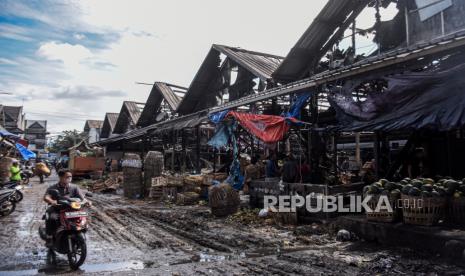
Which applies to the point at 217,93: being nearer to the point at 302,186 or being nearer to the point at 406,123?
the point at 302,186

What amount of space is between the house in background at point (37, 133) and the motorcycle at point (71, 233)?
72.6 metres

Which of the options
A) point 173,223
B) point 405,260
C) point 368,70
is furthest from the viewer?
point 173,223

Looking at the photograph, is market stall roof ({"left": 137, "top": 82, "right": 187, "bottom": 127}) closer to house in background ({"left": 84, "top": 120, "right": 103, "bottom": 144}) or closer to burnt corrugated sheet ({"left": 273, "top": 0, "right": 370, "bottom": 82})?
burnt corrugated sheet ({"left": 273, "top": 0, "right": 370, "bottom": 82})

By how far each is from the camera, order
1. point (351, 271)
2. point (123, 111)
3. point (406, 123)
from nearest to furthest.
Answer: point (351, 271), point (406, 123), point (123, 111)

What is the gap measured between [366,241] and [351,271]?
2260 mm

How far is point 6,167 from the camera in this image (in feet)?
56.2

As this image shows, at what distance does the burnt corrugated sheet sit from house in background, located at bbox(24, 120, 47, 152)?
68.4 metres

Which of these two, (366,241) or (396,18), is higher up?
(396,18)

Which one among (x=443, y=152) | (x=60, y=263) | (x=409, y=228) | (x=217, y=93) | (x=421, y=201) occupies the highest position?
(x=217, y=93)

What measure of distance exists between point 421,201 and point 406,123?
1.61 meters

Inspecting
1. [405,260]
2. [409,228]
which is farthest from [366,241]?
[405,260]

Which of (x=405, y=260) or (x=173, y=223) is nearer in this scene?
(x=405, y=260)

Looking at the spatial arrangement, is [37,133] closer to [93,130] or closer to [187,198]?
[93,130]

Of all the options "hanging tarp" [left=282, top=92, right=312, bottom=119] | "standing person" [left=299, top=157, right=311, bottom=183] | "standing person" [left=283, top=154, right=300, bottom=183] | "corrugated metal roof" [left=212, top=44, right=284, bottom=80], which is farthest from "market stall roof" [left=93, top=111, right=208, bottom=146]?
"standing person" [left=283, top=154, right=300, bottom=183]
